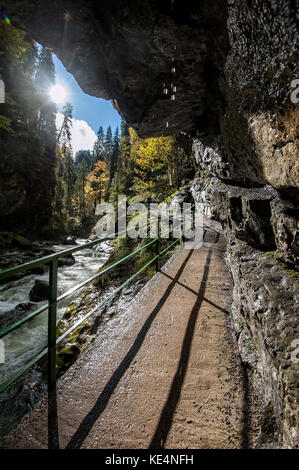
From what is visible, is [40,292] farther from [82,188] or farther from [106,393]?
[82,188]

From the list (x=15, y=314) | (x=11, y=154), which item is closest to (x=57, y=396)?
(x=15, y=314)

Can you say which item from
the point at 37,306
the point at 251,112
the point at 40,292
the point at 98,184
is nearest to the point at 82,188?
the point at 98,184

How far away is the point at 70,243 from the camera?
24.4m

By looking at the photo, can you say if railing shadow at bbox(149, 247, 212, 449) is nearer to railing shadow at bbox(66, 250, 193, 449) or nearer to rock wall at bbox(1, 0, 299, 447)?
railing shadow at bbox(66, 250, 193, 449)

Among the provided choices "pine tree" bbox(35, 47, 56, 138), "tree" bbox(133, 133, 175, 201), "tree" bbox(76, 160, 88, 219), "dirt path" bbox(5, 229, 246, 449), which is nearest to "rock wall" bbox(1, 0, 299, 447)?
"dirt path" bbox(5, 229, 246, 449)

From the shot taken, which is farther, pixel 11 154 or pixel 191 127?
pixel 11 154

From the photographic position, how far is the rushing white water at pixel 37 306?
5926 millimetres

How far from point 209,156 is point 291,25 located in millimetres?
10259

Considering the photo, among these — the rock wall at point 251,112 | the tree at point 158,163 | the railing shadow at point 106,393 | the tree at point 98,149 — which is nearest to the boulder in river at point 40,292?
the railing shadow at point 106,393

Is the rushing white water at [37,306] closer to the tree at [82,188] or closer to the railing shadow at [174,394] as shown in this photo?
the railing shadow at [174,394]

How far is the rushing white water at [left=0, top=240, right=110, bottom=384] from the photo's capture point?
5926mm

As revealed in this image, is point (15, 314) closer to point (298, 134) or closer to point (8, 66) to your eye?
point (298, 134)

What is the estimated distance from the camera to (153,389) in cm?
211

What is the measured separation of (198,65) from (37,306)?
35.0ft
